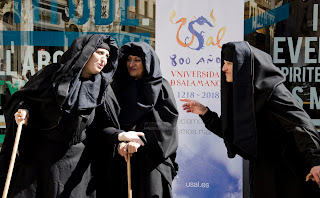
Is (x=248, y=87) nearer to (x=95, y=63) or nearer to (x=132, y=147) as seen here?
(x=132, y=147)

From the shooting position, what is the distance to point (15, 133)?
4.16 m

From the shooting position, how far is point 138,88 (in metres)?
4.63

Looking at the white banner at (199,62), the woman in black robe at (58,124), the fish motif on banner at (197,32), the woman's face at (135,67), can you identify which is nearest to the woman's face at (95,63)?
the woman in black robe at (58,124)

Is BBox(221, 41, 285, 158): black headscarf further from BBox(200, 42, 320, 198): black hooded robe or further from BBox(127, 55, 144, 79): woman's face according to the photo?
BBox(127, 55, 144, 79): woman's face

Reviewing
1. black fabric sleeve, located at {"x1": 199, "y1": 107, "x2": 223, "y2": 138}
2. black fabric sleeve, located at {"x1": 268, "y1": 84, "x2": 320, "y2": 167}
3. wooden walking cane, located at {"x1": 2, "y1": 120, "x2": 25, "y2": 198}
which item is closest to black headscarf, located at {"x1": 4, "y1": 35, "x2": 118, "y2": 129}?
wooden walking cane, located at {"x1": 2, "y1": 120, "x2": 25, "y2": 198}

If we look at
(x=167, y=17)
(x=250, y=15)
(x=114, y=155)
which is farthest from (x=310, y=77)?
(x=114, y=155)

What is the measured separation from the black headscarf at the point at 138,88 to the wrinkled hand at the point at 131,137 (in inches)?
8.6

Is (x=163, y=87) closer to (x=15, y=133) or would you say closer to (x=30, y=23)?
(x=15, y=133)

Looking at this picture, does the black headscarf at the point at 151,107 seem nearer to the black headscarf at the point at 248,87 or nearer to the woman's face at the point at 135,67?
the woman's face at the point at 135,67

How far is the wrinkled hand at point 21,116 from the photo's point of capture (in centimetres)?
400

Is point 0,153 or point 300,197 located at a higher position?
point 0,153

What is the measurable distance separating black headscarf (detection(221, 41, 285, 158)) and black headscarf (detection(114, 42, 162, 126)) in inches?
31.6

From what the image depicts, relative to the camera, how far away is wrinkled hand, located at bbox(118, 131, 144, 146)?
4277 millimetres

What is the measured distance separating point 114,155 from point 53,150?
1.97 ft
